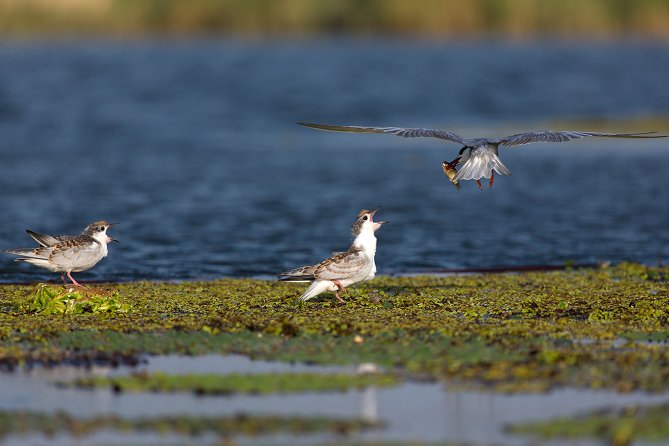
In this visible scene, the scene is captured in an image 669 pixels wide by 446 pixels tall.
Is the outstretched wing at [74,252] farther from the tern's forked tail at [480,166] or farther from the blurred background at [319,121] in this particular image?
the tern's forked tail at [480,166]

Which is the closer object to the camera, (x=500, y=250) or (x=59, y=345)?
(x=59, y=345)

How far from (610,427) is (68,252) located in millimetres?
6766

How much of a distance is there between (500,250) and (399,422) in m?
9.68

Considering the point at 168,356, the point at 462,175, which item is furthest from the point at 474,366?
the point at 462,175

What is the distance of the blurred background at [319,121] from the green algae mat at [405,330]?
9.05ft

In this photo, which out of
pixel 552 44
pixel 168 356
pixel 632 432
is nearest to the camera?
pixel 632 432

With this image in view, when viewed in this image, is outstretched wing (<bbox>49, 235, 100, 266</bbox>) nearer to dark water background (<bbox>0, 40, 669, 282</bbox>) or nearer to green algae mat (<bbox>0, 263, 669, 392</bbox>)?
green algae mat (<bbox>0, 263, 669, 392</bbox>)

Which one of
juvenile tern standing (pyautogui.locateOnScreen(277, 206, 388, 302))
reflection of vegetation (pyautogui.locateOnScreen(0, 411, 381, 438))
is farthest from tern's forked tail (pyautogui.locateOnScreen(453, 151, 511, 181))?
reflection of vegetation (pyautogui.locateOnScreen(0, 411, 381, 438))

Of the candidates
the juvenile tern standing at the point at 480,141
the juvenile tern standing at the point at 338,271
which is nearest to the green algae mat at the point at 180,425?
the juvenile tern standing at the point at 338,271

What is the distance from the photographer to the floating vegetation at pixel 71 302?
8977 millimetres

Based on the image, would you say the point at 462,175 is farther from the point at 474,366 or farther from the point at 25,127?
the point at 25,127

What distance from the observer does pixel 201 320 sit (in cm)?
873

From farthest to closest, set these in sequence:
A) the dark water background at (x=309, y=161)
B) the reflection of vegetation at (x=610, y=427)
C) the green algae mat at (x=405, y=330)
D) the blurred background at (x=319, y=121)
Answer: the blurred background at (x=319, y=121) < the dark water background at (x=309, y=161) < the green algae mat at (x=405, y=330) < the reflection of vegetation at (x=610, y=427)

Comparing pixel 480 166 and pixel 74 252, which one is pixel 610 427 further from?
pixel 74 252
